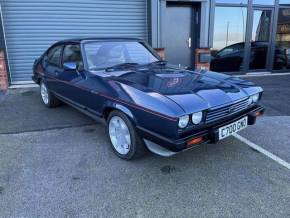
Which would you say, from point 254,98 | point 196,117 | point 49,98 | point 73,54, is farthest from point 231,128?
point 49,98

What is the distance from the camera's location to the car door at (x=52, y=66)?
4482 mm

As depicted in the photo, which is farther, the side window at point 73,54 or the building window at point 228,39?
the building window at point 228,39

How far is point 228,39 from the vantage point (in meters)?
8.36

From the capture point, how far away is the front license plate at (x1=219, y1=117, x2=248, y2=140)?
2.71 meters

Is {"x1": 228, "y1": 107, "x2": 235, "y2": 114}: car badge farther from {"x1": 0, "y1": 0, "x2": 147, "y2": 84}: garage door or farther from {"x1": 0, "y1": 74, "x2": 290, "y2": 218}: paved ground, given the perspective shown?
{"x1": 0, "y1": 0, "x2": 147, "y2": 84}: garage door

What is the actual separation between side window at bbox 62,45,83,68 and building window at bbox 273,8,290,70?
24.4ft

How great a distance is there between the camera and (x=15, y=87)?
6.97 metres

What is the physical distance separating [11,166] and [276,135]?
3.56 m

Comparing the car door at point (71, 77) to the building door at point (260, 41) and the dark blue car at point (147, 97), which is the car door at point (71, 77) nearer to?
the dark blue car at point (147, 97)

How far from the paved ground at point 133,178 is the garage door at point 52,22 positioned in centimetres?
364

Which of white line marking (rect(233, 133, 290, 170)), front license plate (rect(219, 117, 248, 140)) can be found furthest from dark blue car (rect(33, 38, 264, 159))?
white line marking (rect(233, 133, 290, 170))

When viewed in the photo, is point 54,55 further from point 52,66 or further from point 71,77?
point 71,77

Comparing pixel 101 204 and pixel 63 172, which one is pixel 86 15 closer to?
pixel 63 172

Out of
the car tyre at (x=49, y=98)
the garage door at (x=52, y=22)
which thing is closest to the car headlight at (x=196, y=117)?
the car tyre at (x=49, y=98)
